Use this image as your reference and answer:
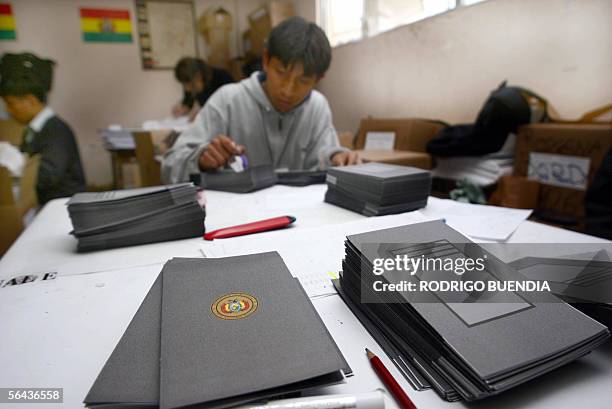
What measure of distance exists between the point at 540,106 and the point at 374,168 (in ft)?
3.17

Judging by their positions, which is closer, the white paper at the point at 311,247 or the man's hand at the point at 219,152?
the white paper at the point at 311,247

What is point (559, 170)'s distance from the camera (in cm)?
132

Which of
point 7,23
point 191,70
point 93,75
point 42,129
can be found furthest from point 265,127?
point 7,23

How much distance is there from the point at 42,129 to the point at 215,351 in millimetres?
2475

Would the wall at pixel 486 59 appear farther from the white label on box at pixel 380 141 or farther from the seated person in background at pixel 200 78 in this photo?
the seated person in background at pixel 200 78

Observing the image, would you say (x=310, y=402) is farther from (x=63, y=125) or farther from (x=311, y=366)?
(x=63, y=125)

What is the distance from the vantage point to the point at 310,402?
279 mm

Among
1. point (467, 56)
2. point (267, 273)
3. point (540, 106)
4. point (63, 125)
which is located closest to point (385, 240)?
point (267, 273)

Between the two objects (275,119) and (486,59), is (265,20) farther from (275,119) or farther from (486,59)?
(486,59)

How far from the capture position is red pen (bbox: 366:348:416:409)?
12.0 inches

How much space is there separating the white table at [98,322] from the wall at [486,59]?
1072mm

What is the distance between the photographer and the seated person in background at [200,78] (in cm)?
334

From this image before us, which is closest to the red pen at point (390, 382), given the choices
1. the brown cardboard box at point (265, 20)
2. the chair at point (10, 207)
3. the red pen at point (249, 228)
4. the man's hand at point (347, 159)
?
the red pen at point (249, 228)

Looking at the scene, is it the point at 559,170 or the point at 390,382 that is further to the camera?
the point at 559,170
